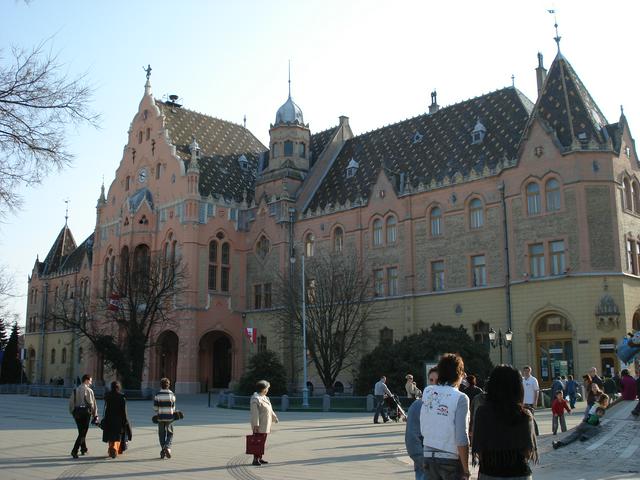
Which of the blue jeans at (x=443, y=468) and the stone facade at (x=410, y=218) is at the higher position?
the stone facade at (x=410, y=218)

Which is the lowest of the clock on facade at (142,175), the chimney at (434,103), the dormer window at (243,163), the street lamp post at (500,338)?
the street lamp post at (500,338)

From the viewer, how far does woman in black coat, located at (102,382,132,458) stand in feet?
50.1

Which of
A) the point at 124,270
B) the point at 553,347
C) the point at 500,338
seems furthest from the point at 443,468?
the point at 124,270

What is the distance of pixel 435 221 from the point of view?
43.1 m

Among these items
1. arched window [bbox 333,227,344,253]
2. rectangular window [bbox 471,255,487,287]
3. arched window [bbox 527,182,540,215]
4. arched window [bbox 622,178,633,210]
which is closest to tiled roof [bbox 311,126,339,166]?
arched window [bbox 333,227,344,253]

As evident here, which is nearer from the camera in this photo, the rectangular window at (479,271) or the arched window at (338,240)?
the rectangular window at (479,271)

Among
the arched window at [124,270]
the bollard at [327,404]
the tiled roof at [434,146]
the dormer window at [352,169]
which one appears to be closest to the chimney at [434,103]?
the tiled roof at [434,146]

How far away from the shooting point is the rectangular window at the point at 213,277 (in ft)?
174

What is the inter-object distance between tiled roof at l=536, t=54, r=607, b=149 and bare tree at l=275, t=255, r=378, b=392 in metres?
14.3

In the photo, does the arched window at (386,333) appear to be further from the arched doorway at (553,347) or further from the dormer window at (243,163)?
the dormer window at (243,163)

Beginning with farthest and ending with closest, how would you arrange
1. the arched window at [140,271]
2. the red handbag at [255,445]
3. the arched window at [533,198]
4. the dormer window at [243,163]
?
the dormer window at [243,163], the arched window at [140,271], the arched window at [533,198], the red handbag at [255,445]

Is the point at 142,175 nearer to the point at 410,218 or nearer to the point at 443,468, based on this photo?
the point at 410,218

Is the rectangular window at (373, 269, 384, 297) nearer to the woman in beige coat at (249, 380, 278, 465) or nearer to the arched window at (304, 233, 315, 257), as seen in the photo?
the arched window at (304, 233, 315, 257)

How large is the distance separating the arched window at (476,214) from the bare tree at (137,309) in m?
20.5
